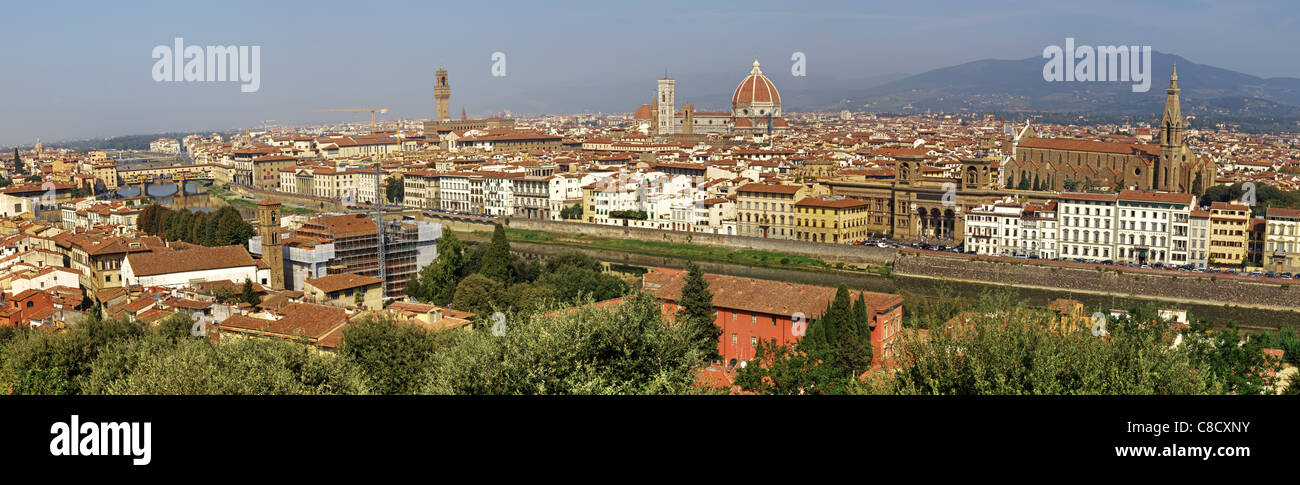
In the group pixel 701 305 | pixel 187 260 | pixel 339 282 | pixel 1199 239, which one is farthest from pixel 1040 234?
pixel 187 260

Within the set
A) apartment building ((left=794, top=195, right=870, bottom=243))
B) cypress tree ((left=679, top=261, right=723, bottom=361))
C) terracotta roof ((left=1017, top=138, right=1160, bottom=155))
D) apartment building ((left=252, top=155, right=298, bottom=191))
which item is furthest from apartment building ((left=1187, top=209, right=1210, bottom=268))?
apartment building ((left=252, top=155, right=298, bottom=191))

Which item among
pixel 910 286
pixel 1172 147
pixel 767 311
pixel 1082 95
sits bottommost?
pixel 910 286

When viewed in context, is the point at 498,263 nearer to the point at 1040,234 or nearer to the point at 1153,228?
the point at 1040,234

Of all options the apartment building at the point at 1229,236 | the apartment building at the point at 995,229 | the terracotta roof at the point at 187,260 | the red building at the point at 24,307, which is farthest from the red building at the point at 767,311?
the apartment building at the point at 1229,236
